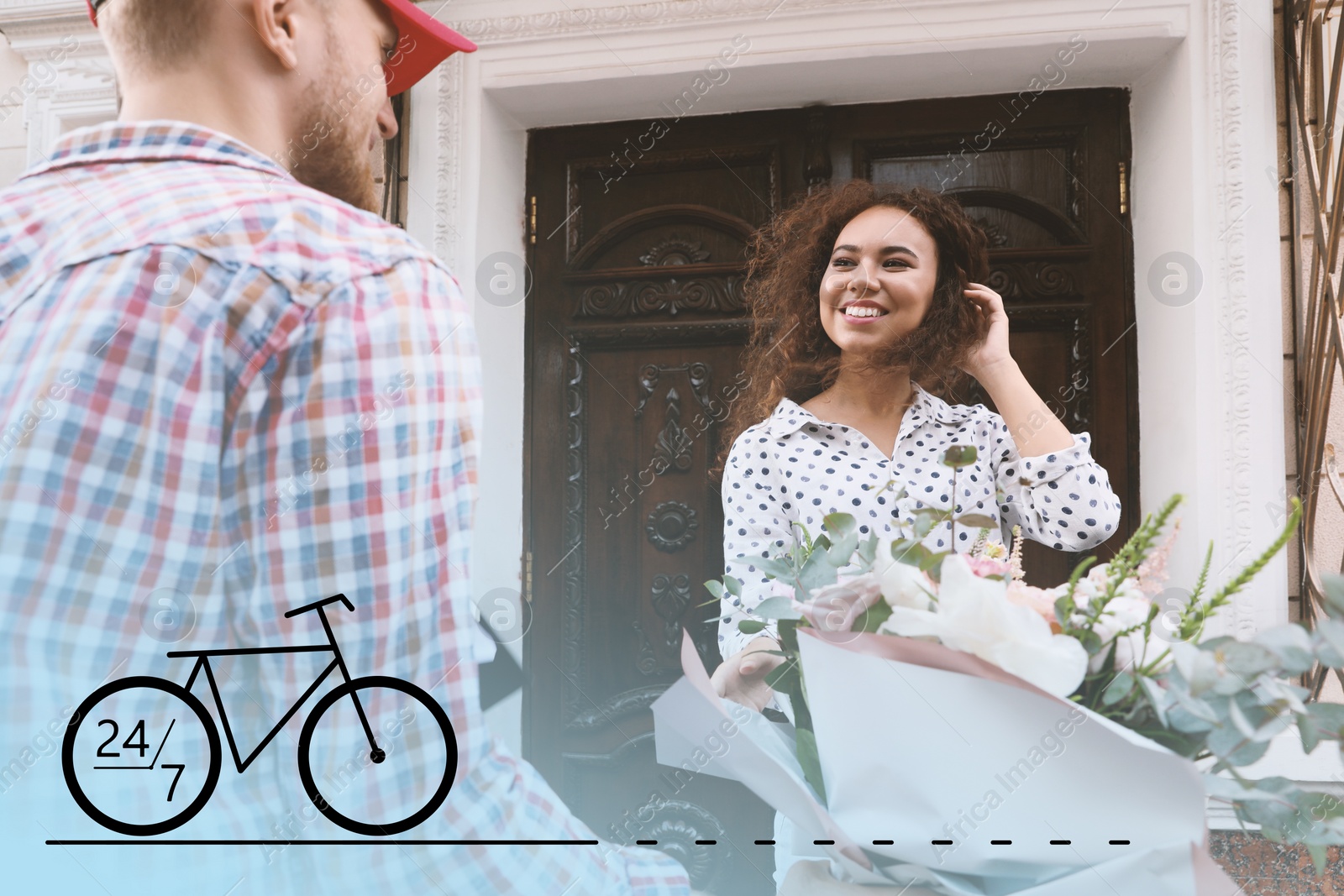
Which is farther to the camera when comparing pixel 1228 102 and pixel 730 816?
pixel 730 816

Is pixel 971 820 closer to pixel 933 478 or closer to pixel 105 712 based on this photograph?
pixel 105 712

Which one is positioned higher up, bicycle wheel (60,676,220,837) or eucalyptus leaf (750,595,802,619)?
eucalyptus leaf (750,595,802,619)

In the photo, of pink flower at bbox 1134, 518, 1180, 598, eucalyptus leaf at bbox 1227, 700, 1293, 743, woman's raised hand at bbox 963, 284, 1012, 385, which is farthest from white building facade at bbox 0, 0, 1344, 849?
eucalyptus leaf at bbox 1227, 700, 1293, 743

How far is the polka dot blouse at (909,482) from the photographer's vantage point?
1.65m

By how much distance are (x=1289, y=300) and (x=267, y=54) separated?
2.30 meters

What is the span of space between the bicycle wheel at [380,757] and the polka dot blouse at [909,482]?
42.1 inches

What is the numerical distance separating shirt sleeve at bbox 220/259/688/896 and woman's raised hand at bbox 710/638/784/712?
13.3 inches

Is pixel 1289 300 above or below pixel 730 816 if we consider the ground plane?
above

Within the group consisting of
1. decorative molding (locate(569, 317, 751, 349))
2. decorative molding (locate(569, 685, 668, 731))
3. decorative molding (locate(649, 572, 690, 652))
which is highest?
decorative molding (locate(569, 317, 751, 349))

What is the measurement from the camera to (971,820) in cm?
61

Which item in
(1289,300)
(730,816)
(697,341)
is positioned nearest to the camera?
(1289,300)

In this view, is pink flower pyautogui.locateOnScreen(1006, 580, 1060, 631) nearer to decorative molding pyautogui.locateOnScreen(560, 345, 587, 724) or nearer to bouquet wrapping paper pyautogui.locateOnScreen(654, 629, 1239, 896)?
bouquet wrapping paper pyautogui.locateOnScreen(654, 629, 1239, 896)

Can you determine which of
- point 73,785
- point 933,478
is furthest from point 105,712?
point 933,478

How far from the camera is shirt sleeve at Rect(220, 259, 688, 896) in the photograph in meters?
0.49
